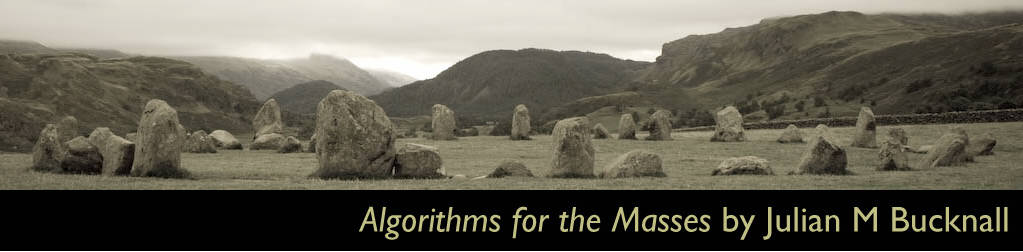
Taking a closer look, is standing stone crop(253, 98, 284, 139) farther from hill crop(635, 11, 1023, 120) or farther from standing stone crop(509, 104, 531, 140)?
hill crop(635, 11, 1023, 120)

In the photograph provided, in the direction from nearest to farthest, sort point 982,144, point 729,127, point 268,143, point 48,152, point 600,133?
point 48,152
point 982,144
point 268,143
point 729,127
point 600,133

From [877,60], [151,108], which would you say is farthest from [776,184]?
[877,60]

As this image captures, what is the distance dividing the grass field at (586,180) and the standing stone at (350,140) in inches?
51.3

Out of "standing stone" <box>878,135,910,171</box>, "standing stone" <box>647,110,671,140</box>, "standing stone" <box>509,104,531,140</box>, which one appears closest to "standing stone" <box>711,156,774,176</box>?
"standing stone" <box>878,135,910,171</box>

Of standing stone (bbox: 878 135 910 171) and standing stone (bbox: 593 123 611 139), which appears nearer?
standing stone (bbox: 878 135 910 171)

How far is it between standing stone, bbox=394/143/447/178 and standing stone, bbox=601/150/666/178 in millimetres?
5890

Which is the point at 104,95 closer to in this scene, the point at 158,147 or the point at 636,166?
the point at 158,147

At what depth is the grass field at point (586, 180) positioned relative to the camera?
64.0 ft

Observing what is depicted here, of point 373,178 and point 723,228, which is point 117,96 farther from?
point 723,228

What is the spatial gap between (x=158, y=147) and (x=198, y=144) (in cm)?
1971

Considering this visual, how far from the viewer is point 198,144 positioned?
4162 cm

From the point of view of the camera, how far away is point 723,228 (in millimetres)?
13992

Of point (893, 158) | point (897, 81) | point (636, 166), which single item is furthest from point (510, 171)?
point (897, 81)

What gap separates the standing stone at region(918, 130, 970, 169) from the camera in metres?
27.7
